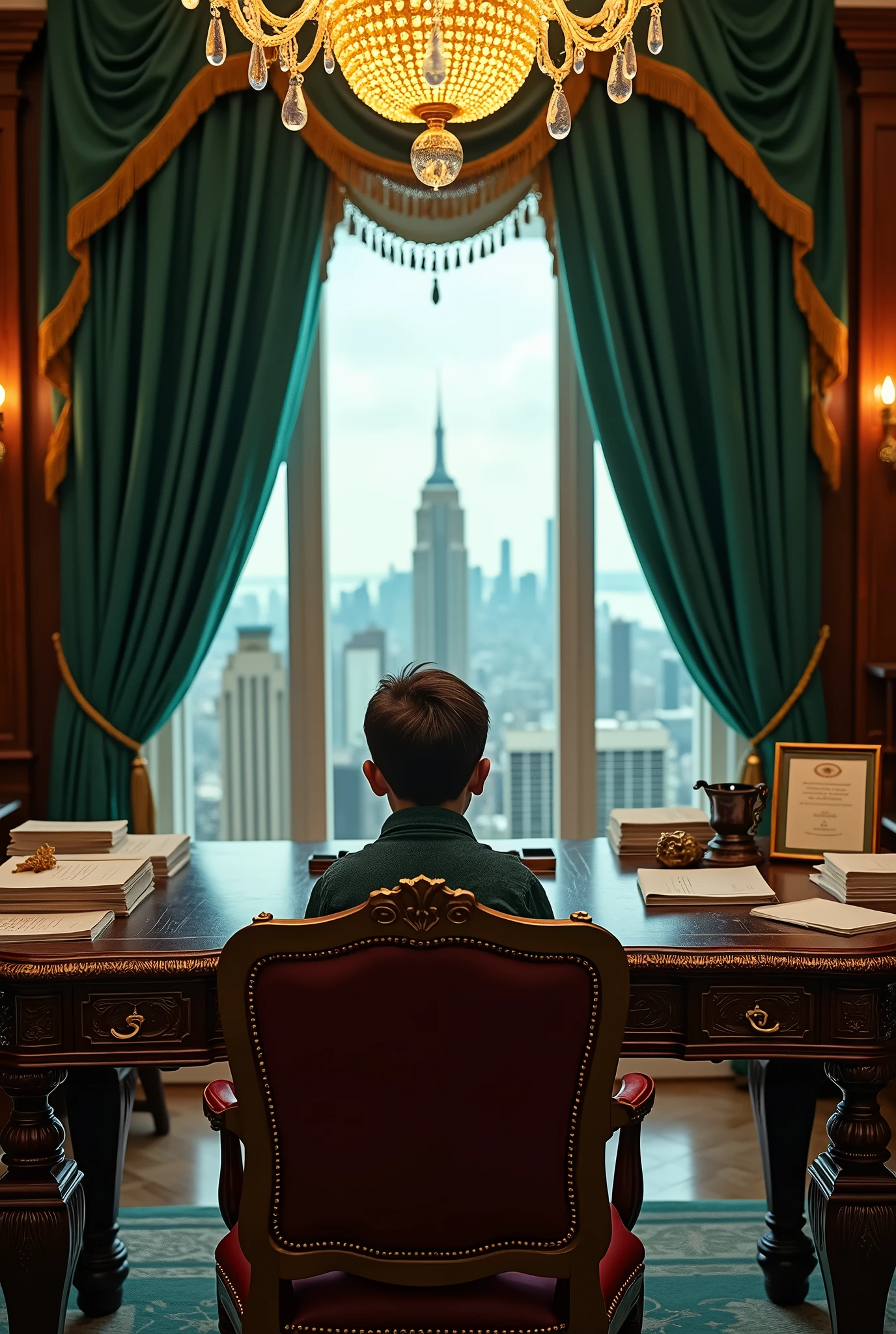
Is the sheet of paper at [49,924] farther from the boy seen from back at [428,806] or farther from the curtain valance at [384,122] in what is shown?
the curtain valance at [384,122]

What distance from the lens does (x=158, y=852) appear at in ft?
8.51

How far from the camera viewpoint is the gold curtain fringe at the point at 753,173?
141 inches

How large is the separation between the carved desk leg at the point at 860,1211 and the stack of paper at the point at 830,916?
219 millimetres

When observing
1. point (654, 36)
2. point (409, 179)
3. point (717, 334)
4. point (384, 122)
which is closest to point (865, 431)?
point (717, 334)

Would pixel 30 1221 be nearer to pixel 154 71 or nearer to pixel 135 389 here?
pixel 135 389

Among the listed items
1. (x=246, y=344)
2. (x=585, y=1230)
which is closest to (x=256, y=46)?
(x=246, y=344)

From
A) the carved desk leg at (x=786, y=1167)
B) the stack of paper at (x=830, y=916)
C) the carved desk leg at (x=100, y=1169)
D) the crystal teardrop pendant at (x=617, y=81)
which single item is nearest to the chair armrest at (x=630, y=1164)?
the stack of paper at (x=830, y=916)

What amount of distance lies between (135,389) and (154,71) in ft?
2.92

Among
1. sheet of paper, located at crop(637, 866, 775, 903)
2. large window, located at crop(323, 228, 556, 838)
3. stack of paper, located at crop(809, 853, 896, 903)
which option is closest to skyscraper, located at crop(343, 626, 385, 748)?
large window, located at crop(323, 228, 556, 838)

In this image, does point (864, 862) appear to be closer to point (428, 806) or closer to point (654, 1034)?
point (654, 1034)

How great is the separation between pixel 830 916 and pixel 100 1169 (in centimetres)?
152

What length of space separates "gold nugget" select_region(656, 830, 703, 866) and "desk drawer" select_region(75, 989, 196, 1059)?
1023 millimetres

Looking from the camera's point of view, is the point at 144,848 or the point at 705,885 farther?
the point at 144,848

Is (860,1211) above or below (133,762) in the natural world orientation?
below
